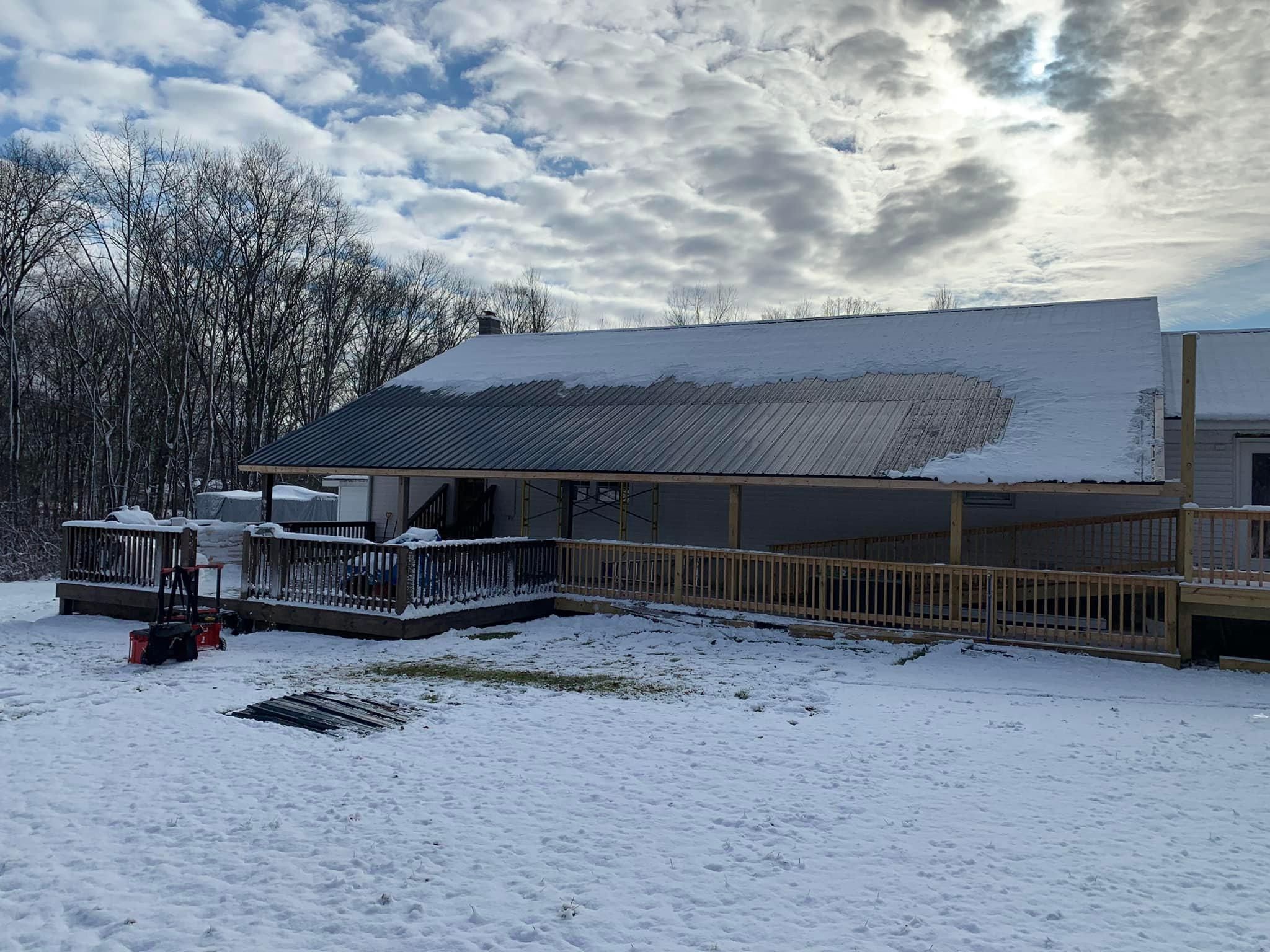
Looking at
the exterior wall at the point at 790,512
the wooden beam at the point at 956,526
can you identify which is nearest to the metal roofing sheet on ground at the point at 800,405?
the wooden beam at the point at 956,526

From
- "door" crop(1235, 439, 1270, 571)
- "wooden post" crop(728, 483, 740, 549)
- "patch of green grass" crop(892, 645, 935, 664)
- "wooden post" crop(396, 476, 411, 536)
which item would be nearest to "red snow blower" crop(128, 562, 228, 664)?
"wooden post" crop(396, 476, 411, 536)

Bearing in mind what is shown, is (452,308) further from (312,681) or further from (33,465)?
(312,681)

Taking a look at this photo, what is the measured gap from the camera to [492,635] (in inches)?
521

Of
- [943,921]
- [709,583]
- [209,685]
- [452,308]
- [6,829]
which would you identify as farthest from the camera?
[452,308]

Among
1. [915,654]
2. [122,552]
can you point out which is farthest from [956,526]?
[122,552]

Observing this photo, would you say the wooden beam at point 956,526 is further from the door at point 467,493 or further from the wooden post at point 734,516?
the door at point 467,493

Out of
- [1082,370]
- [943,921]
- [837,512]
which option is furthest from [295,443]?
[943,921]

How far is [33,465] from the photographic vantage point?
34281 mm

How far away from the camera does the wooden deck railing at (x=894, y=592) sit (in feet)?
38.2

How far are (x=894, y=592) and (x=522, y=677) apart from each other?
5.61 meters

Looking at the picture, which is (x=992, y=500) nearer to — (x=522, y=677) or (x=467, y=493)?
(x=522, y=677)

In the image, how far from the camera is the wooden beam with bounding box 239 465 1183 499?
36.9ft

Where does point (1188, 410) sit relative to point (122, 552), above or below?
above

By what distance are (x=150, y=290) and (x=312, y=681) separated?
2725cm
